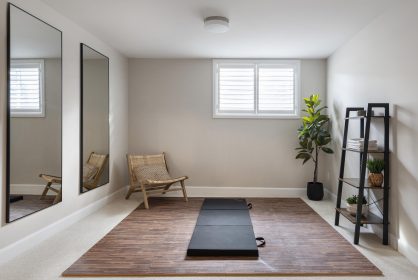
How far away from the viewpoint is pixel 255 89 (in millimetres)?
4781

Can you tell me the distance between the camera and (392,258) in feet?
7.92

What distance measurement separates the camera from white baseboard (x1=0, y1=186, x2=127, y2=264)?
2330 mm

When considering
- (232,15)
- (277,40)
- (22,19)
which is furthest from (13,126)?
(277,40)

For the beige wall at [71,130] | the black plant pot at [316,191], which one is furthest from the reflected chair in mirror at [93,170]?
the black plant pot at [316,191]

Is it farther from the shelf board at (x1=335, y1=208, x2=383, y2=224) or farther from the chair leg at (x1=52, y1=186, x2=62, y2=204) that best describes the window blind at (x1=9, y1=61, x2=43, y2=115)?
the shelf board at (x1=335, y1=208, x2=383, y2=224)

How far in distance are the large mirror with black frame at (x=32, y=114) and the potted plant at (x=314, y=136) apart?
340 centimetres

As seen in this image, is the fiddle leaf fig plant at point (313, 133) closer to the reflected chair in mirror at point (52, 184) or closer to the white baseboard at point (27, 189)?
the reflected chair in mirror at point (52, 184)

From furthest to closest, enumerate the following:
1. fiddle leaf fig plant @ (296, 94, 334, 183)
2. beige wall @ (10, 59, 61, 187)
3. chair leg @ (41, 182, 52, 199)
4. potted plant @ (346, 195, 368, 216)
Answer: fiddle leaf fig plant @ (296, 94, 334, 183), potted plant @ (346, 195, 368, 216), chair leg @ (41, 182, 52, 199), beige wall @ (10, 59, 61, 187)

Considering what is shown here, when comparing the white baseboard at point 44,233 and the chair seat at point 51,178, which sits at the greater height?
the chair seat at point 51,178

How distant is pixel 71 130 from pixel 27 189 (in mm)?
913

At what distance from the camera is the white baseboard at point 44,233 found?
91.7 inches

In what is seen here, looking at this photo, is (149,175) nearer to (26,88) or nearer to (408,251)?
(26,88)

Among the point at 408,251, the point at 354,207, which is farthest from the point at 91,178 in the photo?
the point at 408,251

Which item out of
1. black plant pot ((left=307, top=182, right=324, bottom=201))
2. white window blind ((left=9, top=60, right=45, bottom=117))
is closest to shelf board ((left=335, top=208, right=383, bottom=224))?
black plant pot ((left=307, top=182, right=324, bottom=201))
